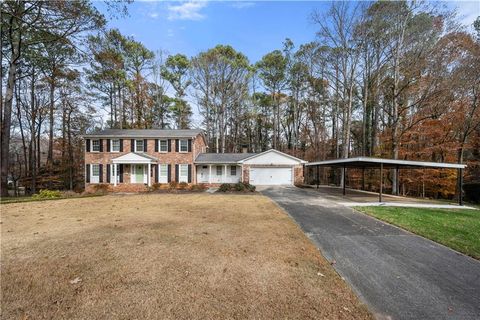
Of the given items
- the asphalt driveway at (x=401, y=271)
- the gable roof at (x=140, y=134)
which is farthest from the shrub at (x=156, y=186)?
the asphalt driveway at (x=401, y=271)

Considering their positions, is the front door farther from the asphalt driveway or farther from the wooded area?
the asphalt driveway

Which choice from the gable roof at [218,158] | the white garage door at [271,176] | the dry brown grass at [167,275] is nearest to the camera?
the dry brown grass at [167,275]

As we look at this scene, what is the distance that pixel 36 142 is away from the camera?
23.2m

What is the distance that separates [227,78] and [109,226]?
2302cm

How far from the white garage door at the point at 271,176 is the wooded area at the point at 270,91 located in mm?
5767

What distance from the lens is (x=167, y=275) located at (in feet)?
10.9

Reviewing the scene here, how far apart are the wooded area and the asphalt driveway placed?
11.1 m

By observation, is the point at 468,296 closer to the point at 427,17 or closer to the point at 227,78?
the point at 427,17

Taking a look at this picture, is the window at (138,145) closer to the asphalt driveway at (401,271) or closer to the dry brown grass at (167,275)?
the dry brown grass at (167,275)

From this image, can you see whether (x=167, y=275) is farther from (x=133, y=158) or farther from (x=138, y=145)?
(x=138, y=145)

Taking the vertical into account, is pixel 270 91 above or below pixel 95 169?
above

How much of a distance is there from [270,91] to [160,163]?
17.8 m

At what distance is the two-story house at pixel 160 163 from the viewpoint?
18.7 meters

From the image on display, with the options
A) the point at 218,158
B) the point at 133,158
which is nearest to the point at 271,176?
the point at 218,158
